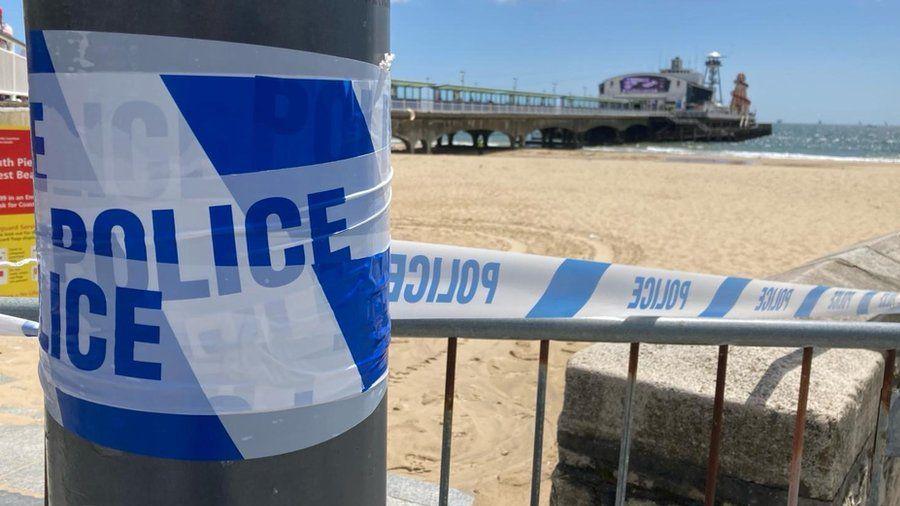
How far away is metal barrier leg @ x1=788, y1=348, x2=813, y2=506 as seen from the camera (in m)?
2.02

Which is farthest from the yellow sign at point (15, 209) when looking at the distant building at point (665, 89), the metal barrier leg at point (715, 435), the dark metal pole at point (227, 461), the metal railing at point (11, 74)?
the distant building at point (665, 89)

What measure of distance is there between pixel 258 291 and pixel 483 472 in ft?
12.4

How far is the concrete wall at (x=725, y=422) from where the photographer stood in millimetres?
2242

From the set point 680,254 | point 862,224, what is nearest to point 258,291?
point 680,254

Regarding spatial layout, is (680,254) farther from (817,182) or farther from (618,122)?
(618,122)

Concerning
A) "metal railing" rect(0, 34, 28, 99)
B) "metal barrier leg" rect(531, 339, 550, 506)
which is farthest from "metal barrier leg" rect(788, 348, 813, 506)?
"metal railing" rect(0, 34, 28, 99)

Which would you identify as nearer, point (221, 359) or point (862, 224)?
point (221, 359)

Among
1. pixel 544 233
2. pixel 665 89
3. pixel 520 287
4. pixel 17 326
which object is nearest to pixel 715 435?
pixel 520 287

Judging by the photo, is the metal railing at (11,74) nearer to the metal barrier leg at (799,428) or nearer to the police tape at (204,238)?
the police tape at (204,238)

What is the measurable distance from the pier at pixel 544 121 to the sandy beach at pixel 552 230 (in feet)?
25.3

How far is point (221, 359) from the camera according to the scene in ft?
3.74

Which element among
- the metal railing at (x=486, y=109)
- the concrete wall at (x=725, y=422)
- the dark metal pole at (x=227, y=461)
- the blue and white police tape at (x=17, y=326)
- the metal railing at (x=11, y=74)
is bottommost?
the concrete wall at (x=725, y=422)

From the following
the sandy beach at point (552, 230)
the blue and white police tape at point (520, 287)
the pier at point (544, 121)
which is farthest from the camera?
the pier at point (544, 121)

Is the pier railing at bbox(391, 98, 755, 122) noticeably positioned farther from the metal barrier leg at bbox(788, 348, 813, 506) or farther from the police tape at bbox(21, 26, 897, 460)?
the police tape at bbox(21, 26, 897, 460)
